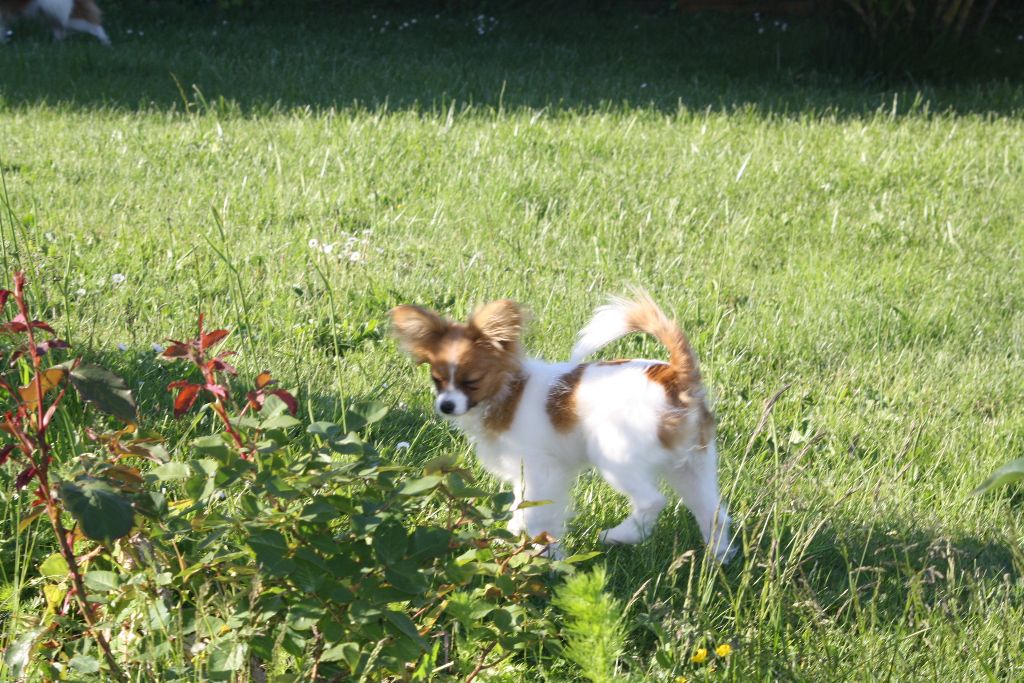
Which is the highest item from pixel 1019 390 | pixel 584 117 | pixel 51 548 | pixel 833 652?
pixel 584 117

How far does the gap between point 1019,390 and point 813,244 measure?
1554 millimetres

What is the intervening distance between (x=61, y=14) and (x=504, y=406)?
27.2 feet

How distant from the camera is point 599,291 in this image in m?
4.50

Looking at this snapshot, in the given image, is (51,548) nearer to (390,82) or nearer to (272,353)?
(272,353)

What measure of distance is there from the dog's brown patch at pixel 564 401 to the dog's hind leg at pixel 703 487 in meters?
0.29

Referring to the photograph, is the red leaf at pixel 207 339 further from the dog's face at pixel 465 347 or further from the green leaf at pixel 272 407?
the dog's face at pixel 465 347

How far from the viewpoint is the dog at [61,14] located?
9648 millimetres

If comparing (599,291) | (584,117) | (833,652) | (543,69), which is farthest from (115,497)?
(543,69)

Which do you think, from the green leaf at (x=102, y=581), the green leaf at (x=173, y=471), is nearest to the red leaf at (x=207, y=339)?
the green leaf at (x=173, y=471)

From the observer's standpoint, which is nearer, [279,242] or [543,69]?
[279,242]

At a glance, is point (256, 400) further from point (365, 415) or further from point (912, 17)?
point (912, 17)

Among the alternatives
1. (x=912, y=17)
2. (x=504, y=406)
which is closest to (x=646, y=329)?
(x=504, y=406)

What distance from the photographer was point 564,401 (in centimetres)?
291

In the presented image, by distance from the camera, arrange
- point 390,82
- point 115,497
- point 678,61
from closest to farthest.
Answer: point 115,497
point 390,82
point 678,61
